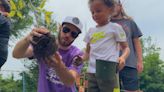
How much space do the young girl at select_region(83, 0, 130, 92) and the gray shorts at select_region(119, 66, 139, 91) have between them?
0.39 m

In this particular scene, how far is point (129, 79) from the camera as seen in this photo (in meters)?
4.02

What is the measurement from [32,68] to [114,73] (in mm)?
Answer: 23326

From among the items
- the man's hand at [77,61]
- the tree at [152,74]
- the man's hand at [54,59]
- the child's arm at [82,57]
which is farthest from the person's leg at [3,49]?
the tree at [152,74]

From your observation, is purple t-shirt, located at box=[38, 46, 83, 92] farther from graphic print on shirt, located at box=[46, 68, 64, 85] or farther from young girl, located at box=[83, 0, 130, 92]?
young girl, located at box=[83, 0, 130, 92]

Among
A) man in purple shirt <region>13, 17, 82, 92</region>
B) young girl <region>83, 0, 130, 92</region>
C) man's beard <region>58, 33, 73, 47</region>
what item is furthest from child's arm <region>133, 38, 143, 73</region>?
man's beard <region>58, 33, 73, 47</region>

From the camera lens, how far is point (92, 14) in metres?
3.55

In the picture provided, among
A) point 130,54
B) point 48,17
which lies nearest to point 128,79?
point 130,54

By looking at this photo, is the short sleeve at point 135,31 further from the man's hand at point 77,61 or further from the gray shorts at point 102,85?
the man's hand at point 77,61

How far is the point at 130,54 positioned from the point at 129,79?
0.27 meters

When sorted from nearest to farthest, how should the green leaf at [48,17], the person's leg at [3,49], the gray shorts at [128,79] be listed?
the green leaf at [48,17]
the person's leg at [3,49]
the gray shorts at [128,79]

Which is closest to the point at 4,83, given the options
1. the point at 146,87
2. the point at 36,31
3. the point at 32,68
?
the point at 32,68

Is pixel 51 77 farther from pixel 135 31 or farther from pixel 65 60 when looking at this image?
pixel 135 31

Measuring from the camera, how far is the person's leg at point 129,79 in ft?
13.2

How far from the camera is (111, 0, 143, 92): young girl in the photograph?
404 centimetres
